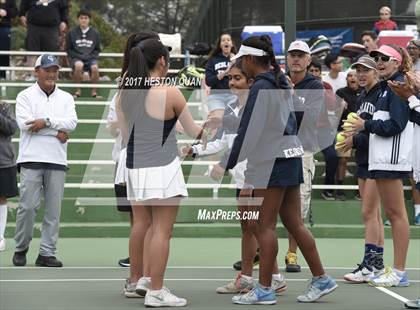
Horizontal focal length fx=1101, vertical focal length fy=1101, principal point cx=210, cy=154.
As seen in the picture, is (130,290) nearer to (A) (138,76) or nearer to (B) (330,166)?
(A) (138,76)

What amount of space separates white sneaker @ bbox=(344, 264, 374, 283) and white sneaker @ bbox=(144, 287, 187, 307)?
2395 mm

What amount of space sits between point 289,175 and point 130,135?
56.2 inches

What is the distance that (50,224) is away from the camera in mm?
12383

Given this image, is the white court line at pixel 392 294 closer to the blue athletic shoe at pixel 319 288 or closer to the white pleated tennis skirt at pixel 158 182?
the blue athletic shoe at pixel 319 288

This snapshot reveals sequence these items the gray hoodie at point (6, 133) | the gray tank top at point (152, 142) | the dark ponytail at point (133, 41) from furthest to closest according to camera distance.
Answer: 1. the gray hoodie at point (6, 133)
2. the dark ponytail at point (133, 41)
3. the gray tank top at point (152, 142)

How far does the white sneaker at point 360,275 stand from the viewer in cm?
1113

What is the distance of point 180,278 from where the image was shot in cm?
1138

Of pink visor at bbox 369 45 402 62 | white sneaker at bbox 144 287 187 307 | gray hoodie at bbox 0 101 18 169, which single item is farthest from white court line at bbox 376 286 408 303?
gray hoodie at bbox 0 101 18 169

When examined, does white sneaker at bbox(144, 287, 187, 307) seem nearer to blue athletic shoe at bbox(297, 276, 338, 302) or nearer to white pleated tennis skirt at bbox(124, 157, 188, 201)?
white pleated tennis skirt at bbox(124, 157, 188, 201)

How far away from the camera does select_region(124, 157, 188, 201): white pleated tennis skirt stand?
9430mm

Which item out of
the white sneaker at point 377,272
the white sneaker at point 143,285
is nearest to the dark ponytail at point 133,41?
the white sneaker at point 143,285

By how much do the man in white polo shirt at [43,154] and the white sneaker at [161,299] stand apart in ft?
10.2

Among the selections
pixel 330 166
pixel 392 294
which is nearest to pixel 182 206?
pixel 330 166

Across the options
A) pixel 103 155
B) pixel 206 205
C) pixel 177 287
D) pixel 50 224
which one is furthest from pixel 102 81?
pixel 177 287
